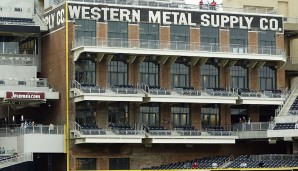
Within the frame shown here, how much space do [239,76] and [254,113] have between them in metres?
3.37

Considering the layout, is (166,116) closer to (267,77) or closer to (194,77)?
(194,77)

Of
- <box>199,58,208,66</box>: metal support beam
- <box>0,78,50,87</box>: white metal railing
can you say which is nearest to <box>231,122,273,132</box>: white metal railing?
<box>199,58,208,66</box>: metal support beam

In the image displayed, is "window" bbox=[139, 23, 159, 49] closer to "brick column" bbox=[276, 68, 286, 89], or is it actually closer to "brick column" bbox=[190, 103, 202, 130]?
"brick column" bbox=[190, 103, 202, 130]

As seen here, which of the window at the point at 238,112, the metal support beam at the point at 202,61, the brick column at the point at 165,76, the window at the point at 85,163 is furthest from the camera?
the window at the point at 238,112

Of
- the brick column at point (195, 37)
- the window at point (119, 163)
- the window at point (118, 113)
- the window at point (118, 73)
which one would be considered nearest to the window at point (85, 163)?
the window at point (119, 163)

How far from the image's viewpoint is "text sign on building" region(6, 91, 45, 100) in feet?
206

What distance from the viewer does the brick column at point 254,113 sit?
6938 centimetres

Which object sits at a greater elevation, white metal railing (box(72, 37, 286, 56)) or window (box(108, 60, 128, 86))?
white metal railing (box(72, 37, 286, 56))

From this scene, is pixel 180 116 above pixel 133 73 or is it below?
below

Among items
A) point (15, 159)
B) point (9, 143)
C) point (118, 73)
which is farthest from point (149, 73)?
point (15, 159)

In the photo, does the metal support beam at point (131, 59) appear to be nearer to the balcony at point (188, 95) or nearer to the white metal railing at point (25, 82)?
the balcony at point (188, 95)

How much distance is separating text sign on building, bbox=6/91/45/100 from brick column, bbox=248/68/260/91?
17617 millimetres

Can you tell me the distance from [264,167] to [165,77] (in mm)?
11191

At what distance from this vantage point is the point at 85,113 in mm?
64000
